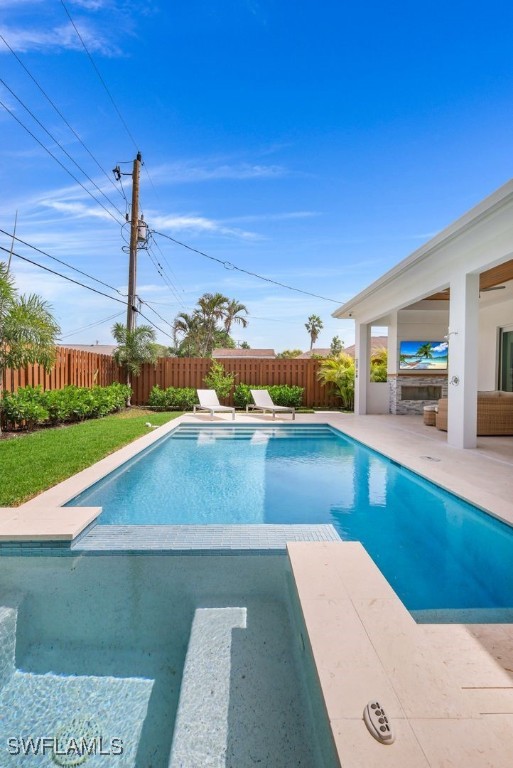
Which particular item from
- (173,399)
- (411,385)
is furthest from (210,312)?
(411,385)

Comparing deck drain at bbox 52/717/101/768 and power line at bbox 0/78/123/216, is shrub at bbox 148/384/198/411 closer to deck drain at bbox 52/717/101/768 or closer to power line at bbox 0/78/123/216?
power line at bbox 0/78/123/216

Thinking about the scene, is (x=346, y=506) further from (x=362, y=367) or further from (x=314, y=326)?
(x=314, y=326)

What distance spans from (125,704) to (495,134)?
1339 centimetres

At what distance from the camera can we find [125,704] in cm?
205

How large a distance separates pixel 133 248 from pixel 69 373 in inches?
226

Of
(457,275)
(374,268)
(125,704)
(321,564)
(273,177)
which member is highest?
(273,177)

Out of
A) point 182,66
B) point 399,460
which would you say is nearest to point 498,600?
point 399,460

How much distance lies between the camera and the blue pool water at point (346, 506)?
3119mm

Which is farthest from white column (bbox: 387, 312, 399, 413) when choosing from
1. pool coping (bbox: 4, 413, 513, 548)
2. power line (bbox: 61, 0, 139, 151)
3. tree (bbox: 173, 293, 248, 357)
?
tree (bbox: 173, 293, 248, 357)

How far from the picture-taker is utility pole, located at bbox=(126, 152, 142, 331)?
48.7 ft

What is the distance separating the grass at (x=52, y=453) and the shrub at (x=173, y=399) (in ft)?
14.0

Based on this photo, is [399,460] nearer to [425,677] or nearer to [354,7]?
[425,677]

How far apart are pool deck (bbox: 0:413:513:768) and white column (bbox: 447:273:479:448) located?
503 cm

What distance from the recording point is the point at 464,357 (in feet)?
24.3
